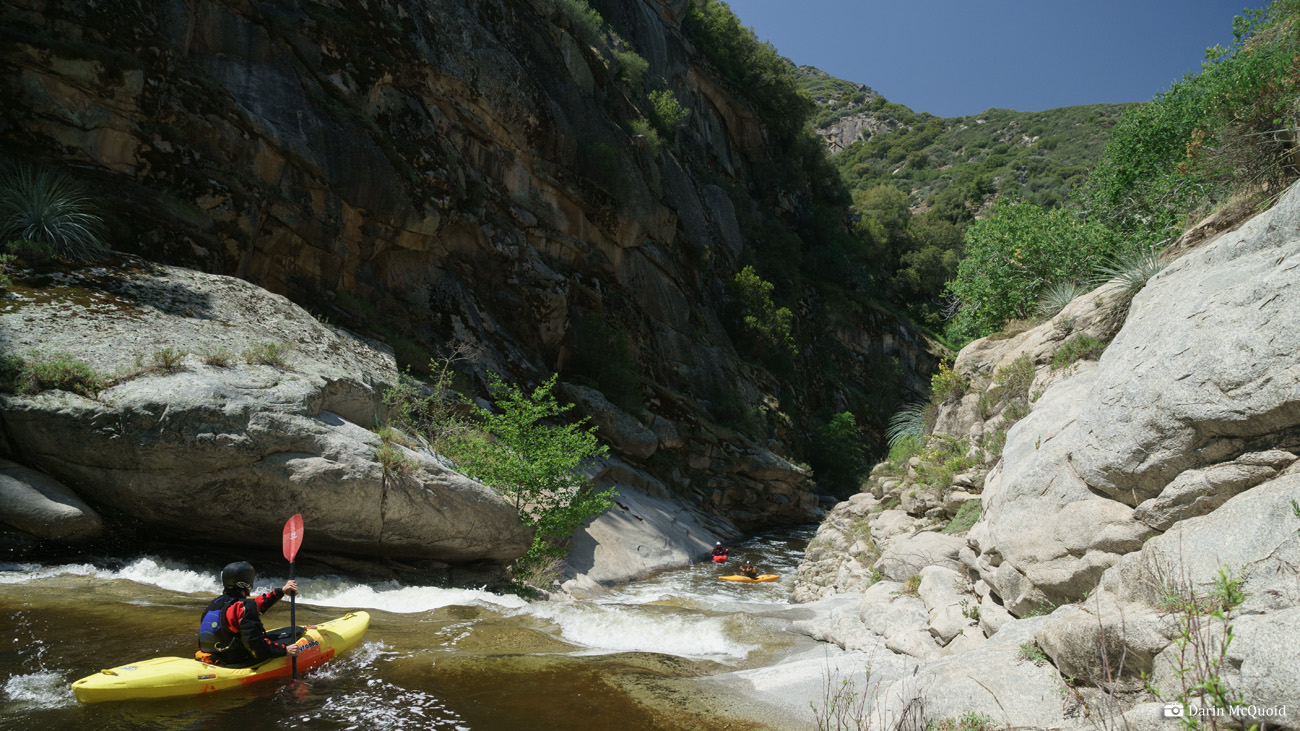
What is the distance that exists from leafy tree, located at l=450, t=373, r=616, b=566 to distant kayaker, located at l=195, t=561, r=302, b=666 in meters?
5.78

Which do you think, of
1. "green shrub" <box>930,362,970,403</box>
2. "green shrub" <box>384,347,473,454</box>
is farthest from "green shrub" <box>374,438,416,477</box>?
"green shrub" <box>930,362,970,403</box>

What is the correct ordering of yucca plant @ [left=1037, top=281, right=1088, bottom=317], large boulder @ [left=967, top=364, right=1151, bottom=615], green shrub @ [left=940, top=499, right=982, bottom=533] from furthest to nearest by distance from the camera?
yucca plant @ [left=1037, top=281, right=1088, bottom=317] → green shrub @ [left=940, top=499, right=982, bottom=533] → large boulder @ [left=967, top=364, right=1151, bottom=615]

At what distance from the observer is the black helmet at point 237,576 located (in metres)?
6.04

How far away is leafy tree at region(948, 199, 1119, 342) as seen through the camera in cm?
1403

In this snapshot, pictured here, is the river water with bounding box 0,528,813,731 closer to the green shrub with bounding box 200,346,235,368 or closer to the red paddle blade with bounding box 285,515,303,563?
the red paddle blade with bounding box 285,515,303,563

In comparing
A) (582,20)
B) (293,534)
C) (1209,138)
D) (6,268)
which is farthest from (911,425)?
(582,20)

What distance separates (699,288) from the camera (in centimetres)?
3359

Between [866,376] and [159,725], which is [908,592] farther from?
[866,376]

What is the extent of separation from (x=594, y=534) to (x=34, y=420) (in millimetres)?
11363

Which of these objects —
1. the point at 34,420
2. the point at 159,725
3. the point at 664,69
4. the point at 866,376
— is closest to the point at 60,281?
the point at 34,420

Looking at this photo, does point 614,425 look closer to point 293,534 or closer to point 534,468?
point 534,468

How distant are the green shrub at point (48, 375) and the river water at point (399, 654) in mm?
2241

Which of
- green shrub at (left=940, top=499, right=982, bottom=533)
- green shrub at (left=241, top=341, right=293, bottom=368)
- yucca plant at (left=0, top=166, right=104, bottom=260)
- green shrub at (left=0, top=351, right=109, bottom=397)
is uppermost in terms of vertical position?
yucca plant at (left=0, top=166, right=104, bottom=260)

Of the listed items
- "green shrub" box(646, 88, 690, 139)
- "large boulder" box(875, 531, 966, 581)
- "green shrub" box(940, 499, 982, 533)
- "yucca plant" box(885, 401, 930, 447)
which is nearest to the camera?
"large boulder" box(875, 531, 966, 581)
